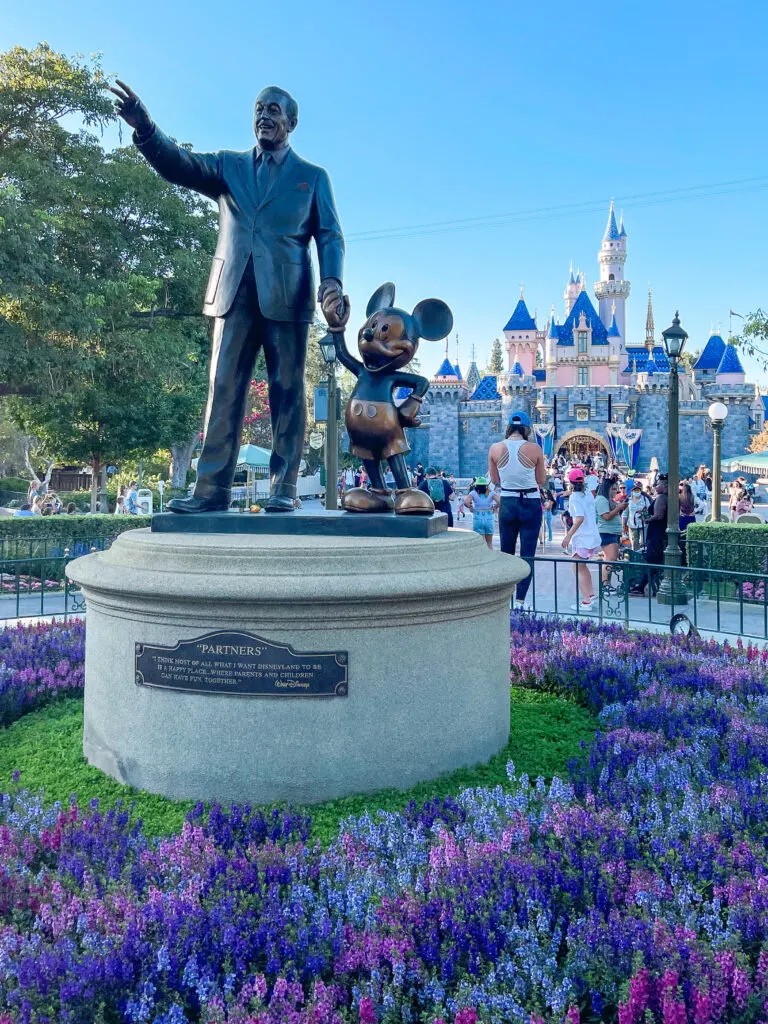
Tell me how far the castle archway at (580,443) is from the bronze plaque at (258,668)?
189 feet

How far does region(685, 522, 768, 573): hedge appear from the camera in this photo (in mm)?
11500

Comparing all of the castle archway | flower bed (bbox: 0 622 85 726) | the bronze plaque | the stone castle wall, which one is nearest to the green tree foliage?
flower bed (bbox: 0 622 85 726)

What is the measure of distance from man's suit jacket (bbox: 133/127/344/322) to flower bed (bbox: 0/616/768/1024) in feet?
9.23

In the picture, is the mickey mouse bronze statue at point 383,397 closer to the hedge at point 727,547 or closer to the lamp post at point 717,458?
the hedge at point 727,547

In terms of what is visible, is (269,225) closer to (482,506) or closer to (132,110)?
(132,110)

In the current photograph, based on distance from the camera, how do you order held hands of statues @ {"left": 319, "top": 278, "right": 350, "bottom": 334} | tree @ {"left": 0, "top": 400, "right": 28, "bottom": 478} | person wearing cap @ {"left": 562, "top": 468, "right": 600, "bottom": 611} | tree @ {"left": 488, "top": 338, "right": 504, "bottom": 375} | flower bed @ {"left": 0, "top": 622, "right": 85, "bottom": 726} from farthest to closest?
1. tree @ {"left": 488, "top": 338, "right": 504, "bottom": 375}
2. tree @ {"left": 0, "top": 400, "right": 28, "bottom": 478}
3. person wearing cap @ {"left": 562, "top": 468, "right": 600, "bottom": 611}
4. flower bed @ {"left": 0, "top": 622, "right": 85, "bottom": 726}
5. held hands of statues @ {"left": 319, "top": 278, "right": 350, "bottom": 334}

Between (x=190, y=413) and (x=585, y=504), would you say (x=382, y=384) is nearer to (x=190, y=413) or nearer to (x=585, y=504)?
(x=585, y=504)

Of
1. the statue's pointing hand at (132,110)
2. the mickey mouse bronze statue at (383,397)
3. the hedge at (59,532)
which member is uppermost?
the statue's pointing hand at (132,110)

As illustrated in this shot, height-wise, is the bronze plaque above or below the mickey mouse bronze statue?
below

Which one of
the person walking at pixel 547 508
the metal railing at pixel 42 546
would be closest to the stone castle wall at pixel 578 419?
the person walking at pixel 547 508

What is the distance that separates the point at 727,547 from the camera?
11664mm

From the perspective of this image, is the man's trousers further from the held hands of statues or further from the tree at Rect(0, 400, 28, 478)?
the tree at Rect(0, 400, 28, 478)

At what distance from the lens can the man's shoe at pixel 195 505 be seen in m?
4.78

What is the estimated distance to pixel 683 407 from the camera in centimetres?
5975
